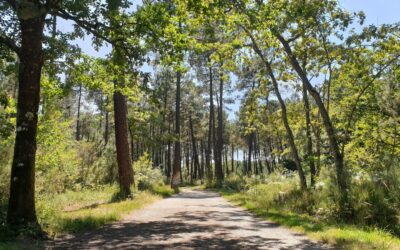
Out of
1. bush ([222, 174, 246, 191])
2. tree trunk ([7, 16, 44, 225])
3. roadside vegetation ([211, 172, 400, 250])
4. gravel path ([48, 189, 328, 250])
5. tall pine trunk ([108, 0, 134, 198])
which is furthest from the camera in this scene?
bush ([222, 174, 246, 191])

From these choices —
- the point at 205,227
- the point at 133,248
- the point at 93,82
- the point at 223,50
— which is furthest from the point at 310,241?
the point at 223,50

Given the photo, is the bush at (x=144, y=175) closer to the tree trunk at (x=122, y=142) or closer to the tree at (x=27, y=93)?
the tree trunk at (x=122, y=142)

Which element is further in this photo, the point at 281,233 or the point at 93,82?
the point at 93,82

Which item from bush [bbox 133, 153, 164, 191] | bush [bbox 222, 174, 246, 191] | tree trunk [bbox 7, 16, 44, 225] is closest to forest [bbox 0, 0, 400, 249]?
tree trunk [bbox 7, 16, 44, 225]

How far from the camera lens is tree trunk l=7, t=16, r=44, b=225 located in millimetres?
8719

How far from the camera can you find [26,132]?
891cm

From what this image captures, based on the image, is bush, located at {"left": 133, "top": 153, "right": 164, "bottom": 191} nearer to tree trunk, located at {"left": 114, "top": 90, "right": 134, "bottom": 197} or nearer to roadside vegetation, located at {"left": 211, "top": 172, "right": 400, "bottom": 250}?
tree trunk, located at {"left": 114, "top": 90, "right": 134, "bottom": 197}

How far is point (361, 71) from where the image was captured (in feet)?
49.5

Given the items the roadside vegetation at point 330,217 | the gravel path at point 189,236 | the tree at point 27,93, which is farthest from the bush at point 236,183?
the tree at point 27,93

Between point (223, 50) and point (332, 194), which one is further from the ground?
point (223, 50)

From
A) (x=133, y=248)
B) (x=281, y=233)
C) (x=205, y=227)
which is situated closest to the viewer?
(x=133, y=248)

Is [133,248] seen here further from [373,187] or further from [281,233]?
[373,187]

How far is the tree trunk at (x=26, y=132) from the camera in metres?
8.72

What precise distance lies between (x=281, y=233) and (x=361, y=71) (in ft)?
26.8
